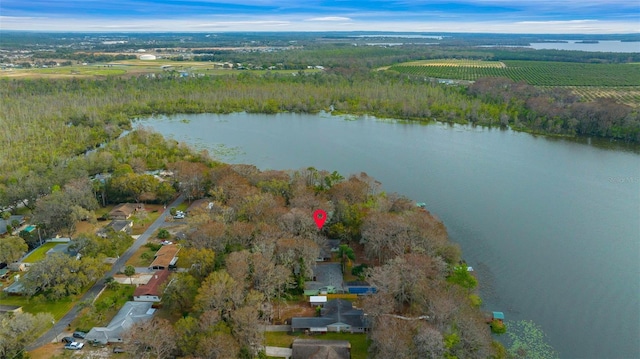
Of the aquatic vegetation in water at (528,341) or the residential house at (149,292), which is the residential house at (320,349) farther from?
the residential house at (149,292)

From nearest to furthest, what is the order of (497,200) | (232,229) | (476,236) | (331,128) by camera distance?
(232,229) < (476,236) < (497,200) < (331,128)

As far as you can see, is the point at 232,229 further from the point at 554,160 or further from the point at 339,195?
the point at 554,160

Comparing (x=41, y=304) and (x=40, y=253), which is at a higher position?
(x=40, y=253)

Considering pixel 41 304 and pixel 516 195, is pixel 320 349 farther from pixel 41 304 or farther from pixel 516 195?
pixel 516 195

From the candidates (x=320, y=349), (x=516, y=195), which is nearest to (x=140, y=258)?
(x=320, y=349)

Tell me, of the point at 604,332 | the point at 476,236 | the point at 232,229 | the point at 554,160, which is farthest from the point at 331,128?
the point at 604,332

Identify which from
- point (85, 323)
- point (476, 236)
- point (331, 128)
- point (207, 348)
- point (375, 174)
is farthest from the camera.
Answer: point (331, 128)
